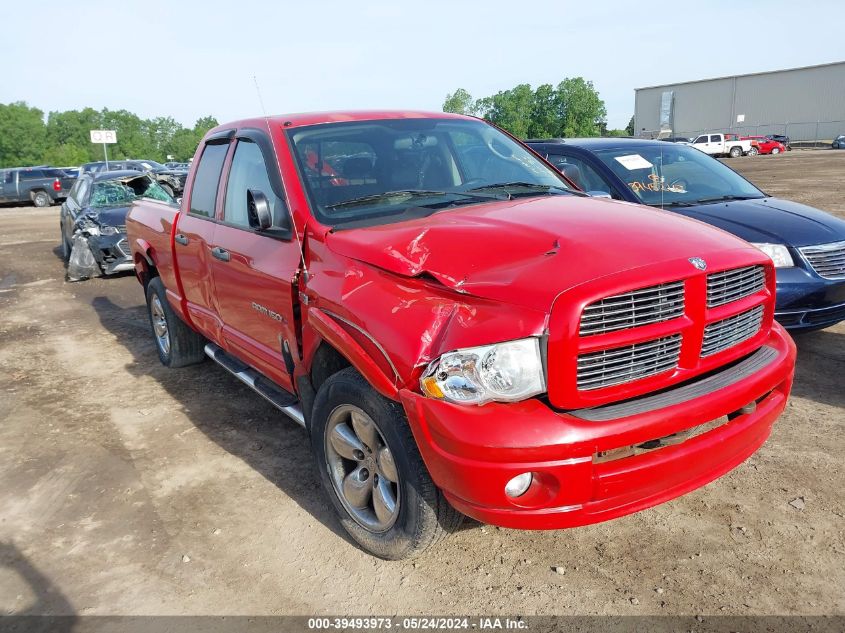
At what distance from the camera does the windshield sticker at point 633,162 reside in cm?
625

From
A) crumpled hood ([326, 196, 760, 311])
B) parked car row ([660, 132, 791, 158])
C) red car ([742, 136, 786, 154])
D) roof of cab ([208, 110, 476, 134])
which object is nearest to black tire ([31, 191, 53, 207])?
roof of cab ([208, 110, 476, 134])

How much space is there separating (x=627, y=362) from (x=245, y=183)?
8.57ft

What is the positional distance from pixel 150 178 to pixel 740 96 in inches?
3078

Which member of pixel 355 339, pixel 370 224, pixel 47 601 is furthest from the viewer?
pixel 370 224

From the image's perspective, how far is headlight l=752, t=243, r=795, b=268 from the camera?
16.3 ft

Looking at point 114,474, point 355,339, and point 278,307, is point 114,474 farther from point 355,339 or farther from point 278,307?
point 355,339

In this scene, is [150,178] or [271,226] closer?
[271,226]

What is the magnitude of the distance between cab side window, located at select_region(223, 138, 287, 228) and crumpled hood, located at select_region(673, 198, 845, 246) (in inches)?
132

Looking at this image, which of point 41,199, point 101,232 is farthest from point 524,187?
point 41,199

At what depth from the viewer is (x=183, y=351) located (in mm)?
5996

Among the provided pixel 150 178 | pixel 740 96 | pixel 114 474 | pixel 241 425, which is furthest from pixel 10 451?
pixel 740 96

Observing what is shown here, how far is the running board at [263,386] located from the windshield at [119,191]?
24.8ft

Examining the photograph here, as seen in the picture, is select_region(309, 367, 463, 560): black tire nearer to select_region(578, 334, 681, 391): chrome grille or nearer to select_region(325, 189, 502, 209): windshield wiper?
select_region(578, 334, 681, 391): chrome grille

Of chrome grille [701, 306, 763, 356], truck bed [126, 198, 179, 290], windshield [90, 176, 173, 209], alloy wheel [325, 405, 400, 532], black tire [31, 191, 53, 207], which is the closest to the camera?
chrome grille [701, 306, 763, 356]
